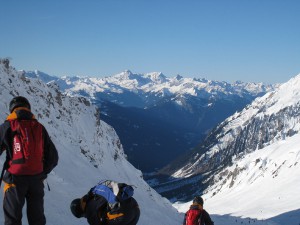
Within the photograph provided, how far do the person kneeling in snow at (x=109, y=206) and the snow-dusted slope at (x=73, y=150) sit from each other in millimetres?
9616

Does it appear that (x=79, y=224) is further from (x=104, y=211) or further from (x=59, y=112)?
(x=59, y=112)

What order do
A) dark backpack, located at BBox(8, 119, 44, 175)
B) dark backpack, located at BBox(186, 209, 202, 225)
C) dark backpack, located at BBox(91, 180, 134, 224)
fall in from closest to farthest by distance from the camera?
dark backpack, located at BBox(91, 180, 134, 224) < dark backpack, located at BBox(8, 119, 44, 175) < dark backpack, located at BBox(186, 209, 202, 225)

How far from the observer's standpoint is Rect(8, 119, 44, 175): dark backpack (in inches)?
352

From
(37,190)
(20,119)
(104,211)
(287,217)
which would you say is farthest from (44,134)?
(287,217)

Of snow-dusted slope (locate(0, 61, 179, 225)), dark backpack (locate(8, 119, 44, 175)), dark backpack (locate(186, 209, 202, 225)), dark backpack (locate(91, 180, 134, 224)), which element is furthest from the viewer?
snow-dusted slope (locate(0, 61, 179, 225))

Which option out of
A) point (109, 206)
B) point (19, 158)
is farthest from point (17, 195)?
point (109, 206)

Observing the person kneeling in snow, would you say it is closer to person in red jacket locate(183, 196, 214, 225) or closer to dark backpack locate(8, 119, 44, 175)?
dark backpack locate(8, 119, 44, 175)

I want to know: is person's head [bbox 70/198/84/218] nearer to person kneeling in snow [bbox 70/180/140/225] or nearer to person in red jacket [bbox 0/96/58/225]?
person kneeling in snow [bbox 70/180/140/225]

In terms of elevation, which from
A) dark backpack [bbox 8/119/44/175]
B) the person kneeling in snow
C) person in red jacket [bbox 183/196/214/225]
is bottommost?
person in red jacket [bbox 183/196/214/225]

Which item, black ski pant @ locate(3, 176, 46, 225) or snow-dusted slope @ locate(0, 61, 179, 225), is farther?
snow-dusted slope @ locate(0, 61, 179, 225)

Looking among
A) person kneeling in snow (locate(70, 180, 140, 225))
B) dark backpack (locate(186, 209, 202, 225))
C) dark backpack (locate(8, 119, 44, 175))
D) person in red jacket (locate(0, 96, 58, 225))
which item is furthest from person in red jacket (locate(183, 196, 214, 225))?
dark backpack (locate(8, 119, 44, 175))

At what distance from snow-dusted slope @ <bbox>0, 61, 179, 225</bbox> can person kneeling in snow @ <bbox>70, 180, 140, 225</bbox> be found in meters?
9.62

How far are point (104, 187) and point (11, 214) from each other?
239 centimetres

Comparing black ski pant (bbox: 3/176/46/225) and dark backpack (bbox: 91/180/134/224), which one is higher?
black ski pant (bbox: 3/176/46/225)
